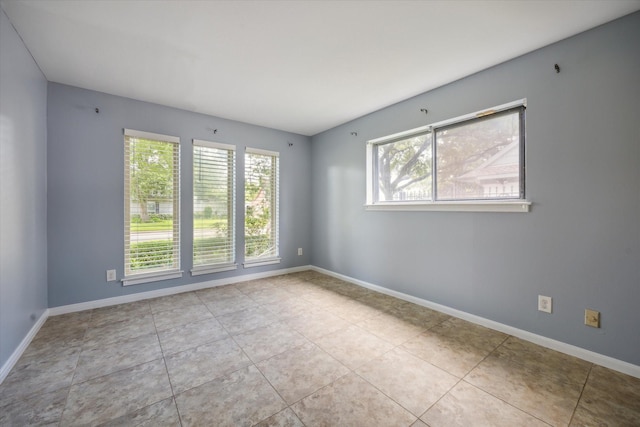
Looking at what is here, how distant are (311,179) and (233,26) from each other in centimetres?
293

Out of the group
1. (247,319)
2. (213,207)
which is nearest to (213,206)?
(213,207)

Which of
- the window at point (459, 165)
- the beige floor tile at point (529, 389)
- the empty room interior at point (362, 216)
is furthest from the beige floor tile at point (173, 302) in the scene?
the beige floor tile at point (529, 389)

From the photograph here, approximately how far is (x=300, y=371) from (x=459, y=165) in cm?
242

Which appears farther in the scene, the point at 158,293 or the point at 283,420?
the point at 158,293

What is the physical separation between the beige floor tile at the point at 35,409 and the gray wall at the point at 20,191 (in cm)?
45

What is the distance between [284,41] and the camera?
2.06 meters

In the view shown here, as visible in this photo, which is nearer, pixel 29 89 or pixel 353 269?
pixel 29 89

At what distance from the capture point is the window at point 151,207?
310 centimetres

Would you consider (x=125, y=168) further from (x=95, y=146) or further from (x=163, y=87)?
(x=163, y=87)

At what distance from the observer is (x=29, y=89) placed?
2.21 meters

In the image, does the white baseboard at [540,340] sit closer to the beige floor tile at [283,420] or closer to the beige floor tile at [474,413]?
the beige floor tile at [474,413]

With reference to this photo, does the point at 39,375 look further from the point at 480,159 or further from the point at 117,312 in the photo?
the point at 480,159

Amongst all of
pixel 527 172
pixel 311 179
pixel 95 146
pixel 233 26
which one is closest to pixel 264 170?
pixel 311 179

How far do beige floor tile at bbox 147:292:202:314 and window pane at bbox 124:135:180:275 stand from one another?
37 cm
